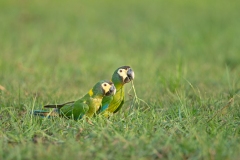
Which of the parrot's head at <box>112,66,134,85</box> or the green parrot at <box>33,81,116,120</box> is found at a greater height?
the parrot's head at <box>112,66,134,85</box>

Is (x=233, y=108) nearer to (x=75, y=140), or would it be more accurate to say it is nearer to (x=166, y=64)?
(x=75, y=140)

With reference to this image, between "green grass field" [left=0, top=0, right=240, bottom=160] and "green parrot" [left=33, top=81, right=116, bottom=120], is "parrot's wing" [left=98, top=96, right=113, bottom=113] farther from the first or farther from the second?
"green grass field" [left=0, top=0, right=240, bottom=160]

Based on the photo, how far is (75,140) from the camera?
13.5 ft

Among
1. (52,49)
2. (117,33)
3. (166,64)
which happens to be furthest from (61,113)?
(117,33)

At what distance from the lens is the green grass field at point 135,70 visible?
154 inches

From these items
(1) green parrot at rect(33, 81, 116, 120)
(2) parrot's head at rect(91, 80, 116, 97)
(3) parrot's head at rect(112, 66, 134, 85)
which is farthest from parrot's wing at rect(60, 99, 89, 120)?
(3) parrot's head at rect(112, 66, 134, 85)

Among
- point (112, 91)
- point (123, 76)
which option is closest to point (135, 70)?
point (123, 76)

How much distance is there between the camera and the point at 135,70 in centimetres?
816

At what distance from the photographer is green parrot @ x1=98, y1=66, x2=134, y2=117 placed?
5039mm

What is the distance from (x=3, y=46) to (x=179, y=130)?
5602 millimetres

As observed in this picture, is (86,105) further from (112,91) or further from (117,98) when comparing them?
(117,98)

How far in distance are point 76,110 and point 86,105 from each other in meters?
0.10

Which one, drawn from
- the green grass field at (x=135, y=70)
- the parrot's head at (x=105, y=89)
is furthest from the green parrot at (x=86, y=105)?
the green grass field at (x=135, y=70)

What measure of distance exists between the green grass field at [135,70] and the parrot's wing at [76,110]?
17 cm
